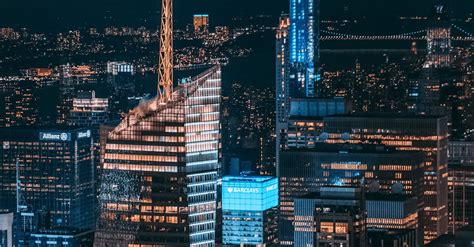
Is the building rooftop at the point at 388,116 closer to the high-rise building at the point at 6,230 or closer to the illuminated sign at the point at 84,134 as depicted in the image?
the illuminated sign at the point at 84,134

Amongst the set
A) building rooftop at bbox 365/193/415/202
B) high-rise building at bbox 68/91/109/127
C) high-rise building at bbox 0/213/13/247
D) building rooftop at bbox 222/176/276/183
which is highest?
high-rise building at bbox 68/91/109/127

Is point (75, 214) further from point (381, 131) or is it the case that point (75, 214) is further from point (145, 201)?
point (145, 201)

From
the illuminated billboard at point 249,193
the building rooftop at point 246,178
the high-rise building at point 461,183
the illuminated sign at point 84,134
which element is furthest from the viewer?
the illuminated sign at point 84,134

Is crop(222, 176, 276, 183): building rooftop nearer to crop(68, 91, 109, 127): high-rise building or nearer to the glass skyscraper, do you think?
the glass skyscraper

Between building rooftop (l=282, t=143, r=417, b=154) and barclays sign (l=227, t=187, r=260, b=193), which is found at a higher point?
building rooftop (l=282, t=143, r=417, b=154)

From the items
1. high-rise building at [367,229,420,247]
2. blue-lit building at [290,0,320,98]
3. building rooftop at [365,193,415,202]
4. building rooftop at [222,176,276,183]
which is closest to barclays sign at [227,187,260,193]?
building rooftop at [222,176,276,183]

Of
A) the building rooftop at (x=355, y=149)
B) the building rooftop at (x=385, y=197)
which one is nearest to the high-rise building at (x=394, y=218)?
the building rooftop at (x=385, y=197)

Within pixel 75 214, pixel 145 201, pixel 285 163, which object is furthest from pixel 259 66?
pixel 145 201
